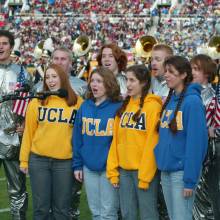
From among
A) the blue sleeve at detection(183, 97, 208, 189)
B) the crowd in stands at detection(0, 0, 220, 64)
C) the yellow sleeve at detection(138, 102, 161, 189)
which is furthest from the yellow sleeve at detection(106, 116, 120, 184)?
the crowd in stands at detection(0, 0, 220, 64)

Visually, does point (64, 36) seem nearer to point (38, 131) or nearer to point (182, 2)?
point (182, 2)

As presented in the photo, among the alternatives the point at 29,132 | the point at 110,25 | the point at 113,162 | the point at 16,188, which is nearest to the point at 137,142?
the point at 113,162

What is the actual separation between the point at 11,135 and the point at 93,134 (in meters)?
1.14

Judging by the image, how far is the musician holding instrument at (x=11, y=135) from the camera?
5468 mm

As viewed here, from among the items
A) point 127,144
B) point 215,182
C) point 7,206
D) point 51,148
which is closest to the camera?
point 127,144

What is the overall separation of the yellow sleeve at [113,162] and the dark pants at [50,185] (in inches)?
16.4

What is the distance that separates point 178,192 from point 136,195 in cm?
47

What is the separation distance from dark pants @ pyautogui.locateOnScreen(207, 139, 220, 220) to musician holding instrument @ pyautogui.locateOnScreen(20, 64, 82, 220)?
3.89 ft

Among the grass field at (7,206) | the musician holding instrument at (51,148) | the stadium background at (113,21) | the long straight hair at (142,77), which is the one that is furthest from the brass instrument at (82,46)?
the stadium background at (113,21)

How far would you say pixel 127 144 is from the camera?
4.50 m

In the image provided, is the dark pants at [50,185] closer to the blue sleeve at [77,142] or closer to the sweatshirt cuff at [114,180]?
the blue sleeve at [77,142]

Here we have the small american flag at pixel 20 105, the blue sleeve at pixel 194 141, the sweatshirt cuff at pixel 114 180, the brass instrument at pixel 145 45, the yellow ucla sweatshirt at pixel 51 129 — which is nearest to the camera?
the blue sleeve at pixel 194 141

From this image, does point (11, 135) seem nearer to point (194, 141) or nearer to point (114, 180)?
point (114, 180)

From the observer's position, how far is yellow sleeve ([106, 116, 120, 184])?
14.9 ft
